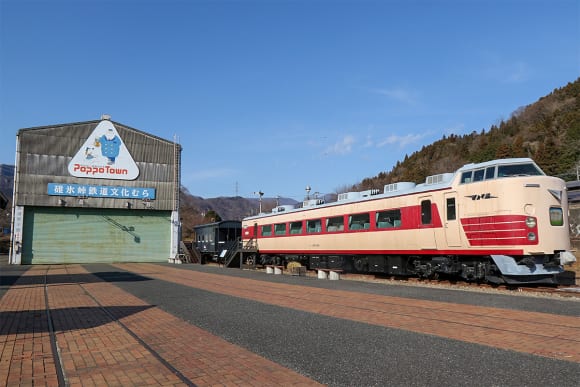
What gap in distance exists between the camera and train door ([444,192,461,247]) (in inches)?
568

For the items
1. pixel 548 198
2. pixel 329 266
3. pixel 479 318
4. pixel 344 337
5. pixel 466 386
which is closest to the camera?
pixel 466 386

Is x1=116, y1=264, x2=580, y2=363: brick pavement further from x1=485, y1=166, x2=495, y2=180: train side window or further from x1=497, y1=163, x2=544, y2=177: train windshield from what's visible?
x1=497, y1=163, x2=544, y2=177: train windshield

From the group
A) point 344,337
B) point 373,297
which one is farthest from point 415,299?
point 344,337

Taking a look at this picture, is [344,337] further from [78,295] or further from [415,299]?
[78,295]

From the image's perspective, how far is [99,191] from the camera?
37219mm

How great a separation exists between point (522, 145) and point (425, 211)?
203 feet

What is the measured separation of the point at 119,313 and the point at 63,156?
3066cm

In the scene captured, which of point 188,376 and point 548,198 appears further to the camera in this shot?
point 548,198

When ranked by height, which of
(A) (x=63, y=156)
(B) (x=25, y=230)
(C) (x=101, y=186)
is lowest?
(B) (x=25, y=230)

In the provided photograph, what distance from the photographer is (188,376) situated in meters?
5.36

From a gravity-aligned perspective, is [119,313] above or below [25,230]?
below

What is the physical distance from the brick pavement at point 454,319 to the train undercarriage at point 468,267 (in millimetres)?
3525

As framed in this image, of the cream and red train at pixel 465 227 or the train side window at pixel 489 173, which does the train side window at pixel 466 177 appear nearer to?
the cream and red train at pixel 465 227

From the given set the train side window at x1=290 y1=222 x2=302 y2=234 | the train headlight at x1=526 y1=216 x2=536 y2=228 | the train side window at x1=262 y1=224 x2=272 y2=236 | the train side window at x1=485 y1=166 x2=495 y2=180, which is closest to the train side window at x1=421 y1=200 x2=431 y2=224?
the train side window at x1=485 y1=166 x2=495 y2=180
